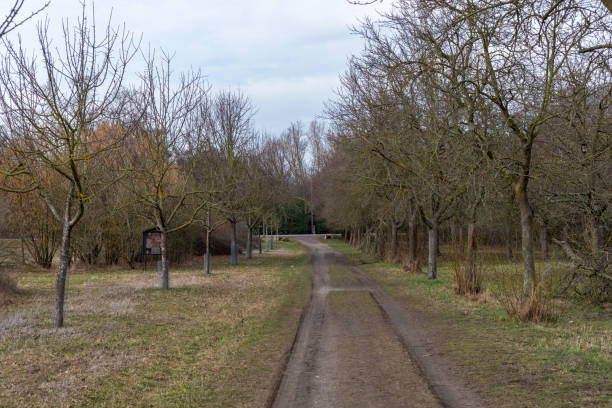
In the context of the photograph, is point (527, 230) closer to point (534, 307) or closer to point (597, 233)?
point (597, 233)

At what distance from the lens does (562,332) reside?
31.4 feet

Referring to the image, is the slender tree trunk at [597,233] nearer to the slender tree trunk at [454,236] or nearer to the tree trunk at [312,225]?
the slender tree trunk at [454,236]

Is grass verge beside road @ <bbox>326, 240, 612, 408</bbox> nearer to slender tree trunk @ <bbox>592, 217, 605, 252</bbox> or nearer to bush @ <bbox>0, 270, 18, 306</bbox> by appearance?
slender tree trunk @ <bbox>592, 217, 605, 252</bbox>

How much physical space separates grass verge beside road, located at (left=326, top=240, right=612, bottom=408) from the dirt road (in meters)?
0.43

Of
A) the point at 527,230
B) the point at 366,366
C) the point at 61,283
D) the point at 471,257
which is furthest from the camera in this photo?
the point at 471,257

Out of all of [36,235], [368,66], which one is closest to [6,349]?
[368,66]

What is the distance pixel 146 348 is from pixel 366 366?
3781 mm

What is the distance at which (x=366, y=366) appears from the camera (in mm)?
7301

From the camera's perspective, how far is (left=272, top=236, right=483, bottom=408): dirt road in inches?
229

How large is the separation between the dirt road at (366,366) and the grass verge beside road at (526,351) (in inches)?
17.0

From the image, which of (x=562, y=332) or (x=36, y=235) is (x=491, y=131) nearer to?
(x=562, y=332)

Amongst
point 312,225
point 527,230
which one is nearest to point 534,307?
point 527,230

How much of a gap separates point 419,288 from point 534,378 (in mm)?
11120

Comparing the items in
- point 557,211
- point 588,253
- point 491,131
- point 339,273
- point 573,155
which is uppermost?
point 491,131
